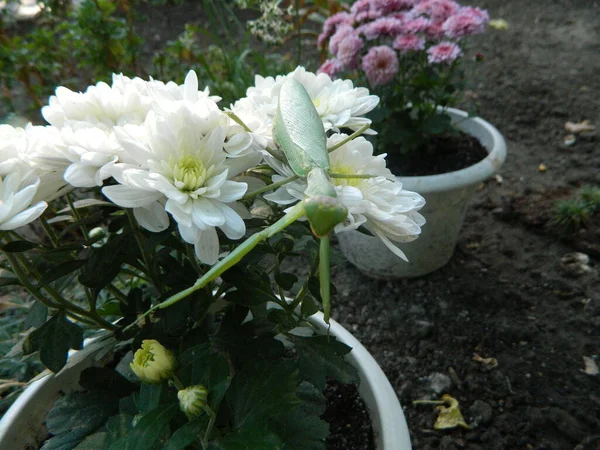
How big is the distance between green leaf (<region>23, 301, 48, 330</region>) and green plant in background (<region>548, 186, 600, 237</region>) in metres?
1.48

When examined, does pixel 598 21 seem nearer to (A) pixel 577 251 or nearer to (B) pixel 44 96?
(A) pixel 577 251

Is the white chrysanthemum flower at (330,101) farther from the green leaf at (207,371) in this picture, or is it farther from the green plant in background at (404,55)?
the green plant in background at (404,55)

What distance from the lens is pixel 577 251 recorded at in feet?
4.92

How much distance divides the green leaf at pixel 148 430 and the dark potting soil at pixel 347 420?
0.35 meters

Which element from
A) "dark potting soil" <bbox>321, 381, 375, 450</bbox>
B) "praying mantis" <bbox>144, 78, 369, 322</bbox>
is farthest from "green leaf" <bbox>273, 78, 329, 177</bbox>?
"dark potting soil" <bbox>321, 381, 375, 450</bbox>

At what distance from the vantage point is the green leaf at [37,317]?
0.56 metres

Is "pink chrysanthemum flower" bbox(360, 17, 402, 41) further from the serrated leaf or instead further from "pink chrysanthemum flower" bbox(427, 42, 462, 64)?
the serrated leaf

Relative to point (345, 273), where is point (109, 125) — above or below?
above

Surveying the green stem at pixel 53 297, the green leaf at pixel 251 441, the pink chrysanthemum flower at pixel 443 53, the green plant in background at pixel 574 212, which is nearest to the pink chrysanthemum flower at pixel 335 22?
the pink chrysanthemum flower at pixel 443 53

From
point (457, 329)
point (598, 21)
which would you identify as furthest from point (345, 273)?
point (598, 21)

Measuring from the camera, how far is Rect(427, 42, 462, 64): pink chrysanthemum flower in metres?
1.25

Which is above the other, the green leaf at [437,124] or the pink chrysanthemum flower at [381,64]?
the pink chrysanthemum flower at [381,64]

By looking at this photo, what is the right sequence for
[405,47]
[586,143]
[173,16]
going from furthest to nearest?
[173,16], [586,143], [405,47]

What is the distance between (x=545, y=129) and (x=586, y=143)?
0.57 feet
